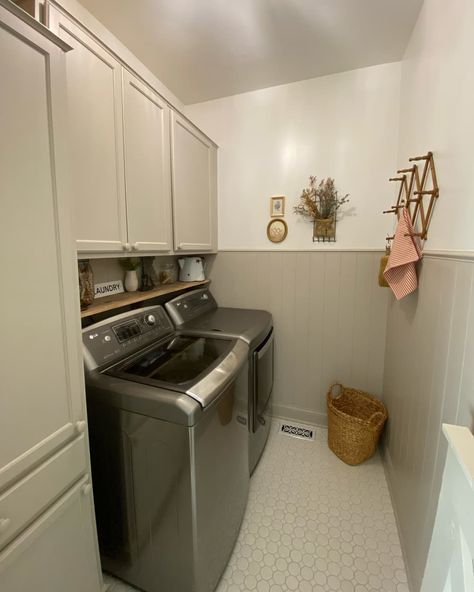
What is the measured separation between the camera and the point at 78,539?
2.99ft

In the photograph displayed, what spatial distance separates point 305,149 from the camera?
2029mm

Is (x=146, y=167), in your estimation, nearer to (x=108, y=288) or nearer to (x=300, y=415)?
(x=108, y=288)

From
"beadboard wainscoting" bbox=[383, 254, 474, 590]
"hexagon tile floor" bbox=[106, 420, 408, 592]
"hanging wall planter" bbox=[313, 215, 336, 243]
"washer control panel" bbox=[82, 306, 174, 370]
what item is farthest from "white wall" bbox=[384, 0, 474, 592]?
"washer control panel" bbox=[82, 306, 174, 370]

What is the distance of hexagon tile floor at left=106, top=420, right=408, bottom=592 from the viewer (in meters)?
1.20

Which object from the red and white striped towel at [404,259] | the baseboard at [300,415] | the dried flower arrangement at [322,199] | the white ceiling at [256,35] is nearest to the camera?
the red and white striped towel at [404,259]

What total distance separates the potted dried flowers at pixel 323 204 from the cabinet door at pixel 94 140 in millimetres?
1300

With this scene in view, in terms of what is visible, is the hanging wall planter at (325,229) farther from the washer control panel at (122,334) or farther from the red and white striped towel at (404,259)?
the washer control panel at (122,334)

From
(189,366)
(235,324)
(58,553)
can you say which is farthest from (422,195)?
(58,553)

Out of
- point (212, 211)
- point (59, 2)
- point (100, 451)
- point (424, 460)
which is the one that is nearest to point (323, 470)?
point (424, 460)

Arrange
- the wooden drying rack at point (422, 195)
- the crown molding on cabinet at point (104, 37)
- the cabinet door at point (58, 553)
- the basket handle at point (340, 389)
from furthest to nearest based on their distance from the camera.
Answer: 1. the basket handle at point (340, 389)
2. the wooden drying rack at point (422, 195)
3. the crown molding on cabinet at point (104, 37)
4. the cabinet door at point (58, 553)

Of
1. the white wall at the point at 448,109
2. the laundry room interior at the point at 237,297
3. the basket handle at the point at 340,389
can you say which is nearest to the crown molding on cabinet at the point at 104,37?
the laundry room interior at the point at 237,297

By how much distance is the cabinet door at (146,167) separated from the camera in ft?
4.36

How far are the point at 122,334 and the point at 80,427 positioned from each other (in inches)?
19.9

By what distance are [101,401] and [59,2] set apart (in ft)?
4.70
